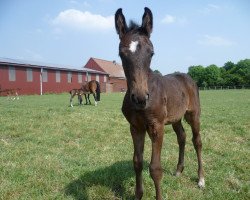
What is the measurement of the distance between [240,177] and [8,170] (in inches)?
179

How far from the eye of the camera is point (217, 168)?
637 cm

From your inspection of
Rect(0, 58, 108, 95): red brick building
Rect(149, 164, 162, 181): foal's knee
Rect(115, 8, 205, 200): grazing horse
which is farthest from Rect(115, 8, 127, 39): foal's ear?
Rect(0, 58, 108, 95): red brick building

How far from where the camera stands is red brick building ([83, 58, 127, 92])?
74.0 metres

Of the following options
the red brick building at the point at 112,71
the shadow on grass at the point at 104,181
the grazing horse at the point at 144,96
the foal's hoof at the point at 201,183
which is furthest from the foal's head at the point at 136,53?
the red brick building at the point at 112,71

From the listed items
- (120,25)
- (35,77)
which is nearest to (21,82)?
(35,77)

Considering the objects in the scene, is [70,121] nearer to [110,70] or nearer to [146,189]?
[146,189]

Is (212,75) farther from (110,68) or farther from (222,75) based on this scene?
(110,68)

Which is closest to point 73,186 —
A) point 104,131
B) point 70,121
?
point 104,131

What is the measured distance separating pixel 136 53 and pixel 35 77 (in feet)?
156

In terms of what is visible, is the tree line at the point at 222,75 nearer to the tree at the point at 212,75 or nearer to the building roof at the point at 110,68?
the tree at the point at 212,75

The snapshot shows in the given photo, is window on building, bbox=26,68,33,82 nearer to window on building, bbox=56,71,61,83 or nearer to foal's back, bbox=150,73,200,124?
window on building, bbox=56,71,61,83

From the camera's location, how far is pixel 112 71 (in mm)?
79375

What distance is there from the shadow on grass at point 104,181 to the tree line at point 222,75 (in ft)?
356

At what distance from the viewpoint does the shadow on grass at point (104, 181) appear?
5.01 m
